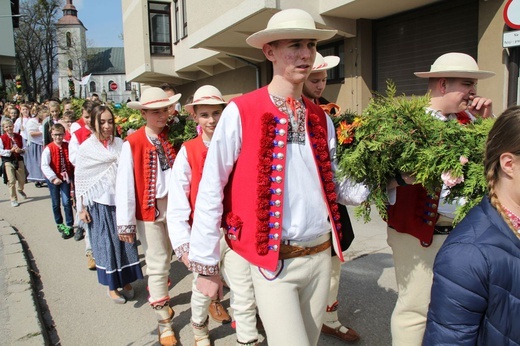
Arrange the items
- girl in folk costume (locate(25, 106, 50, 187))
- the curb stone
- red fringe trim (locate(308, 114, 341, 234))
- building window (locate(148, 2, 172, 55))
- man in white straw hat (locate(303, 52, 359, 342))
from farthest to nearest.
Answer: building window (locate(148, 2, 172, 55)) → girl in folk costume (locate(25, 106, 50, 187)) → the curb stone → man in white straw hat (locate(303, 52, 359, 342)) → red fringe trim (locate(308, 114, 341, 234))

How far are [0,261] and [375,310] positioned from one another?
4479 mm

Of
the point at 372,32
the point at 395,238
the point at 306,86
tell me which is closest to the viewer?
the point at 395,238

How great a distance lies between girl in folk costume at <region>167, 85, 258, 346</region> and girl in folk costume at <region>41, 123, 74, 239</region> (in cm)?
402

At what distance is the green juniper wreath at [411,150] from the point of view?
6.70 feet

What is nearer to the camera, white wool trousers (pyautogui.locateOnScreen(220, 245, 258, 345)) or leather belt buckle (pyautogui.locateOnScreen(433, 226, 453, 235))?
leather belt buckle (pyautogui.locateOnScreen(433, 226, 453, 235))

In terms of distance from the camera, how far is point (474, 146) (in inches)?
81.4

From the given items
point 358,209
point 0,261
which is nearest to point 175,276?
point 0,261

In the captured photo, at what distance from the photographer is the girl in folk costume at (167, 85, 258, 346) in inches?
115

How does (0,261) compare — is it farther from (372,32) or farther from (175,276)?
(372,32)

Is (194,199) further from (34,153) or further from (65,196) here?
(34,153)

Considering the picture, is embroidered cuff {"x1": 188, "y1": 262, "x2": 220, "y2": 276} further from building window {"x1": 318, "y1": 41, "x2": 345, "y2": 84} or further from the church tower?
the church tower

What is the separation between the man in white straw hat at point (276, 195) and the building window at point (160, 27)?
21.0 metres

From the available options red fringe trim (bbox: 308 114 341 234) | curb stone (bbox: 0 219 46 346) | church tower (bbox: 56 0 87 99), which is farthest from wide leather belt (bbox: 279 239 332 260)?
church tower (bbox: 56 0 87 99)

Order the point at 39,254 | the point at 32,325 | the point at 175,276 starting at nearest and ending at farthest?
the point at 32,325, the point at 175,276, the point at 39,254
